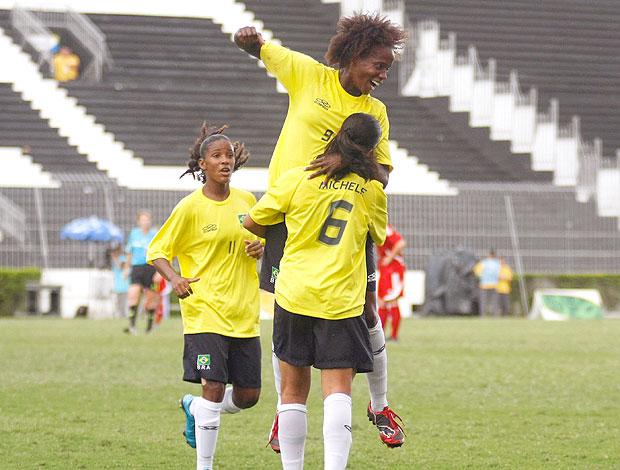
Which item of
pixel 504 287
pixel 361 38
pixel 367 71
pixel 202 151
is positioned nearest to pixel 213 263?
pixel 202 151

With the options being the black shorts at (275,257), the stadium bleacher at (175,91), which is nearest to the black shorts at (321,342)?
the black shorts at (275,257)

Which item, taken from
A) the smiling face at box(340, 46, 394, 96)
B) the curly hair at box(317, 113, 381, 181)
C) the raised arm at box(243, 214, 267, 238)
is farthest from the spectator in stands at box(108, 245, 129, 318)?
the curly hair at box(317, 113, 381, 181)

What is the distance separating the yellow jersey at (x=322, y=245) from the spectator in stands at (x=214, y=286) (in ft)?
2.76

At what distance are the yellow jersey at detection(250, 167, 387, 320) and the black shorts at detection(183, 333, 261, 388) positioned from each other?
1032mm

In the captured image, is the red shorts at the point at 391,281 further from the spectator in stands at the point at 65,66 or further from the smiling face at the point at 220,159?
the spectator in stands at the point at 65,66

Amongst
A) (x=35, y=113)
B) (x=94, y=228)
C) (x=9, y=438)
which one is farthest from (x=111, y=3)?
(x=9, y=438)

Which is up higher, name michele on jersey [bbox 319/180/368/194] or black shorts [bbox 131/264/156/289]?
name michele on jersey [bbox 319/180/368/194]

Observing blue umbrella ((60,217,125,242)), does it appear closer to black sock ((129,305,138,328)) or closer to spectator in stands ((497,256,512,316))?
black sock ((129,305,138,328))

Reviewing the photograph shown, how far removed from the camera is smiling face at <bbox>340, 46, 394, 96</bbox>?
5.39m

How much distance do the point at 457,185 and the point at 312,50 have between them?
6389mm

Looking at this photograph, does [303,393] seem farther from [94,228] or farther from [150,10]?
[150,10]

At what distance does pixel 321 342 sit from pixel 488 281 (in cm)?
2217

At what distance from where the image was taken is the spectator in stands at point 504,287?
27.0 m

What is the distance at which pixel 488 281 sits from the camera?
2662cm
